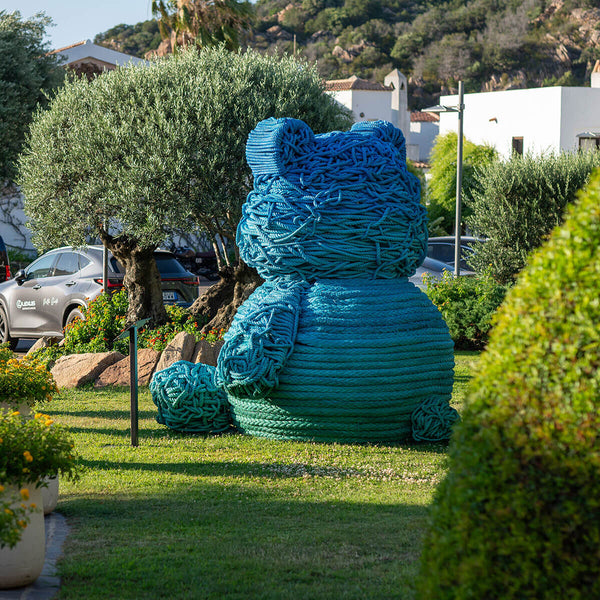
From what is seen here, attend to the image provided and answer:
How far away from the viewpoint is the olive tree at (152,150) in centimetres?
1059

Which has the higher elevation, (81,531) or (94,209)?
(94,209)

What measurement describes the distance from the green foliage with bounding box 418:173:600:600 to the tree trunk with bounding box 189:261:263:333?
8.59 m

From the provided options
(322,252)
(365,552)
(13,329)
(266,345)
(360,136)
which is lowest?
(13,329)

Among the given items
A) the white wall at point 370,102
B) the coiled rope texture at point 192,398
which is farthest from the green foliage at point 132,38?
the coiled rope texture at point 192,398

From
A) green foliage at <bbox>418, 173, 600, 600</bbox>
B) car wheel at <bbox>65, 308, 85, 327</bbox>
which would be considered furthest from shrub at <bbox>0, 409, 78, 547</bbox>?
car wheel at <bbox>65, 308, 85, 327</bbox>

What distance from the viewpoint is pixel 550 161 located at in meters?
14.2

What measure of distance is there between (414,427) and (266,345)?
136cm

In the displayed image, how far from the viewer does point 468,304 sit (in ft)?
41.8

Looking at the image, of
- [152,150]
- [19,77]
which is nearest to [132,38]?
[19,77]

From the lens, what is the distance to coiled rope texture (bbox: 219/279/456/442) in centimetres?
621

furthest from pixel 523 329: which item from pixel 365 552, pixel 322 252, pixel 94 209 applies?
pixel 94 209

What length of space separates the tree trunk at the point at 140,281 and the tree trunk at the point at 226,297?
1.88 feet

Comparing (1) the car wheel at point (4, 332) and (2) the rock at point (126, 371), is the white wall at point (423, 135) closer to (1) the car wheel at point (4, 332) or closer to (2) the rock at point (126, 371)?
(1) the car wheel at point (4, 332)

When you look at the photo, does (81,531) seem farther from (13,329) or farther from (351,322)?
(13,329)
